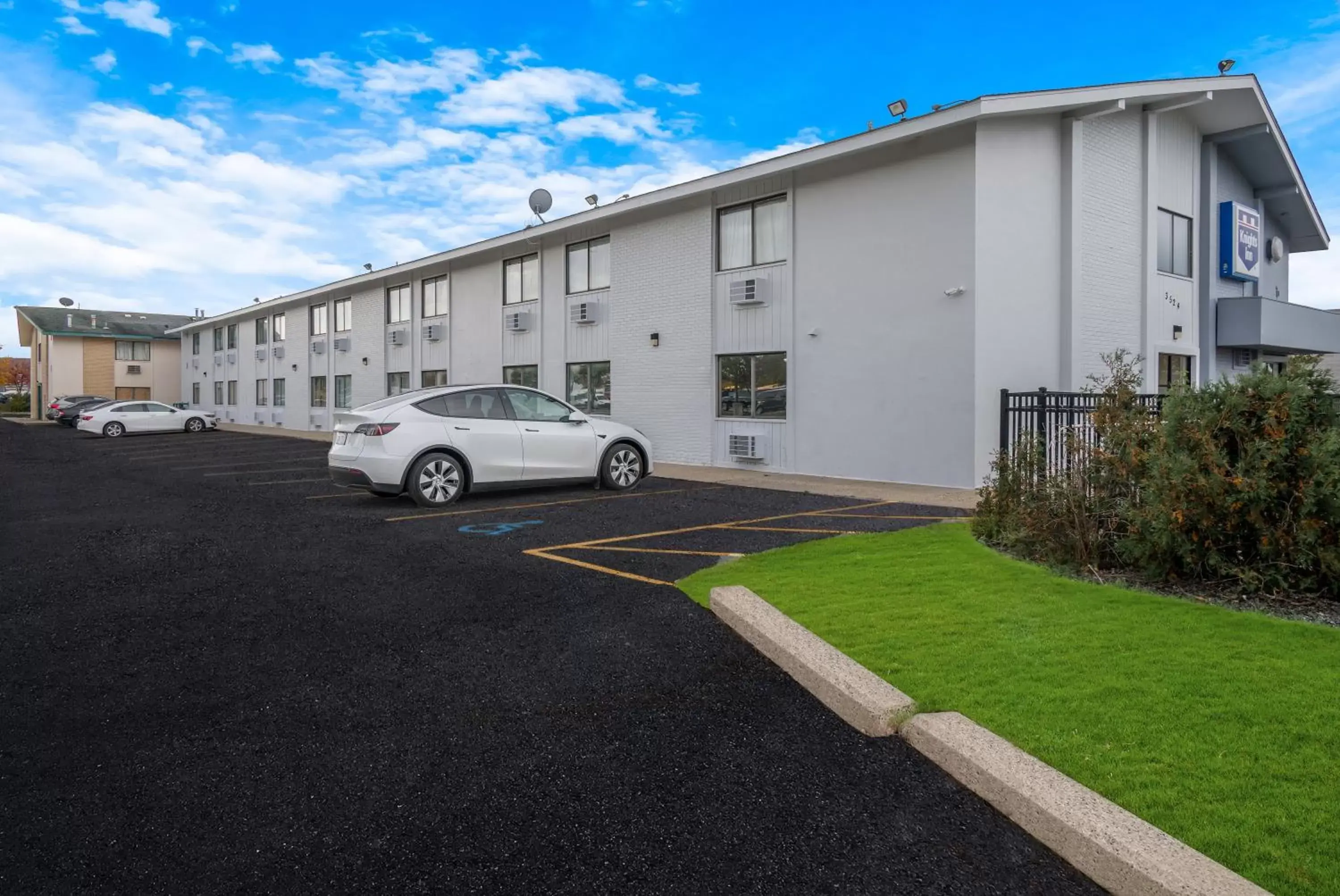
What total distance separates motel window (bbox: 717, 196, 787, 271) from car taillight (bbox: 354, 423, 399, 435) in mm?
8310

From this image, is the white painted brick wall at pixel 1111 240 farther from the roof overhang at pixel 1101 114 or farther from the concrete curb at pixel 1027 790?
the concrete curb at pixel 1027 790

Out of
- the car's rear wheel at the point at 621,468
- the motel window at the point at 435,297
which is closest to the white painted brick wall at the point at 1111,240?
the car's rear wheel at the point at 621,468

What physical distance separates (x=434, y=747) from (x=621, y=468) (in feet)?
29.1

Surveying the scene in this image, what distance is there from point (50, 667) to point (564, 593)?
2975 mm

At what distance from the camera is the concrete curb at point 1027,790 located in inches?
93.4

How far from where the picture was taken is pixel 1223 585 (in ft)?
17.4

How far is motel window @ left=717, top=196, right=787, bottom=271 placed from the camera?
1554 centimetres

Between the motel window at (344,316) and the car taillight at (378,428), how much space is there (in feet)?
70.9

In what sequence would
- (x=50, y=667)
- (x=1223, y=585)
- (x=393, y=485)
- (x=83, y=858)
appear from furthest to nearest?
1. (x=393, y=485)
2. (x=1223, y=585)
3. (x=50, y=667)
4. (x=83, y=858)

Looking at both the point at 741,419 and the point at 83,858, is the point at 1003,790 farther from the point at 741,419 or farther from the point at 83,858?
the point at 741,419

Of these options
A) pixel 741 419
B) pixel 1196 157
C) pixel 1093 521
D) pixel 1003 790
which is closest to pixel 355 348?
pixel 741 419

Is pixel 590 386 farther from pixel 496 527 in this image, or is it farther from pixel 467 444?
pixel 496 527

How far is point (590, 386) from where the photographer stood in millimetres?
19797

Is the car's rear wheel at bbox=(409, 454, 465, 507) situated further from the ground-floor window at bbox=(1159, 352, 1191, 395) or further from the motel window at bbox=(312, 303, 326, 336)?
the motel window at bbox=(312, 303, 326, 336)
